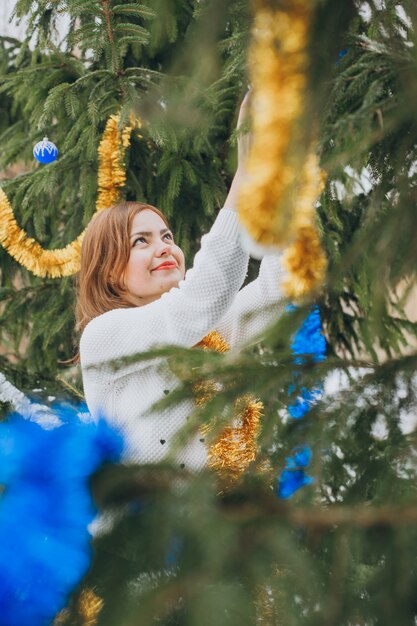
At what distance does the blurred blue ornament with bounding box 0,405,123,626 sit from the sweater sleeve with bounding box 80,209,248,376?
672mm

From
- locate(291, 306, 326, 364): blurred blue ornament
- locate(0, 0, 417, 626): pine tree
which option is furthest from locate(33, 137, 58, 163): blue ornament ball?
locate(0, 0, 417, 626): pine tree

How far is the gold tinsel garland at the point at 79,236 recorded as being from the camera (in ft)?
9.48

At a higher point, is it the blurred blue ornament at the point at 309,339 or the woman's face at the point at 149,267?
the woman's face at the point at 149,267

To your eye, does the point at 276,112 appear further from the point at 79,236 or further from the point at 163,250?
the point at 79,236

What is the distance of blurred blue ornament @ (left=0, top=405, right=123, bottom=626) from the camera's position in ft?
2.73

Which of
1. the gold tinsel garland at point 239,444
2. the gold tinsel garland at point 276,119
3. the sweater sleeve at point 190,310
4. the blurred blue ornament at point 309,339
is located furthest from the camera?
the blurred blue ornament at point 309,339

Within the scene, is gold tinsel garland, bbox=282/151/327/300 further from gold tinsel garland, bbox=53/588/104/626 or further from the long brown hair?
the long brown hair

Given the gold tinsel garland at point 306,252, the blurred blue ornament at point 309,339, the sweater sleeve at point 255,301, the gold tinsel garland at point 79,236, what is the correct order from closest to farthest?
the gold tinsel garland at point 306,252
the sweater sleeve at point 255,301
the blurred blue ornament at point 309,339
the gold tinsel garland at point 79,236

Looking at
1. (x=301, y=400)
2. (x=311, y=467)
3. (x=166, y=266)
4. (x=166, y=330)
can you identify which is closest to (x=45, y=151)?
(x=166, y=266)

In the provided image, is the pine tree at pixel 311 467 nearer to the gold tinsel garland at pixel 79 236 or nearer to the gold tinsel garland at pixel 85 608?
the gold tinsel garland at pixel 85 608

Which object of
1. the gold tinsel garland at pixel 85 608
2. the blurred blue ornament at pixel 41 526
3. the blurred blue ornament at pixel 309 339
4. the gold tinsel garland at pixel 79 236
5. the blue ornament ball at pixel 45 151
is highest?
the blue ornament ball at pixel 45 151

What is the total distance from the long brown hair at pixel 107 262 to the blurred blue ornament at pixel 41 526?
1240mm

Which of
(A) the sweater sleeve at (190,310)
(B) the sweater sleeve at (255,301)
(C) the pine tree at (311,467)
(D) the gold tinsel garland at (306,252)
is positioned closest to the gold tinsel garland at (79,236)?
(B) the sweater sleeve at (255,301)

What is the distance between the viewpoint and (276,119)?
0.79 metres
